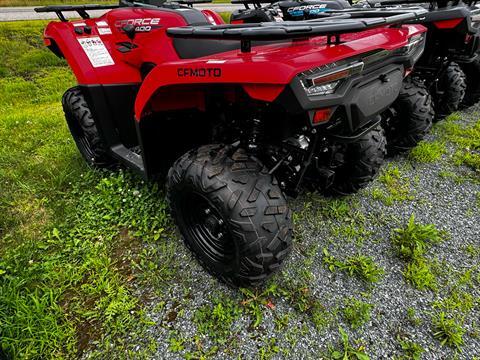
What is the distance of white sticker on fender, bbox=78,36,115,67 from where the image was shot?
252cm

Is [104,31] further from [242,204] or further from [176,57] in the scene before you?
[242,204]

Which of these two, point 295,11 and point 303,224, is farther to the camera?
point 295,11

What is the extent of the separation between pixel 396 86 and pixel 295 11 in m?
1.77

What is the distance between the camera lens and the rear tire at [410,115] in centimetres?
304

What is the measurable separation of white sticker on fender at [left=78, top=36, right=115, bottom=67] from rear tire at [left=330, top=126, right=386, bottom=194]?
1982mm

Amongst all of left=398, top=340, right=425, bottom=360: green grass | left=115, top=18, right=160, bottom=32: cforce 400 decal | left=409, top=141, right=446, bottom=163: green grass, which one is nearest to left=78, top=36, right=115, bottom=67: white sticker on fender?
left=115, top=18, right=160, bottom=32: cforce 400 decal

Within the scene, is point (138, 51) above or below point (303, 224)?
above

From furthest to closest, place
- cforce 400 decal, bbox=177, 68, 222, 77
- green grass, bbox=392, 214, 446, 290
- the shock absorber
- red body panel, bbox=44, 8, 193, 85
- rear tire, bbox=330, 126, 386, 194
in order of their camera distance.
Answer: rear tire, bbox=330, 126, 386, 194
red body panel, bbox=44, 8, 193, 85
green grass, bbox=392, 214, 446, 290
the shock absorber
cforce 400 decal, bbox=177, 68, 222, 77

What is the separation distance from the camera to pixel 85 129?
107 inches

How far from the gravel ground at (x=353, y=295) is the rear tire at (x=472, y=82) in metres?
2.49

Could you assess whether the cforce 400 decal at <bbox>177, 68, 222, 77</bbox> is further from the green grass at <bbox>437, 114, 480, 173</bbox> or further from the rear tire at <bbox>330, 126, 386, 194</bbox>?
the green grass at <bbox>437, 114, 480, 173</bbox>

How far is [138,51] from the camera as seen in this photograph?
238 centimetres

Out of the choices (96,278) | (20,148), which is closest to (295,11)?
(96,278)

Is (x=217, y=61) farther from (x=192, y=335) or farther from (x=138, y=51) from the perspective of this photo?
(x=192, y=335)
